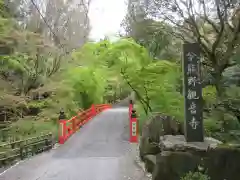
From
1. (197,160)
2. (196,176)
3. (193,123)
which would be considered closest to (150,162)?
(193,123)

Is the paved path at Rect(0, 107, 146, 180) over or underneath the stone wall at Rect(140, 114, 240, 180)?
underneath

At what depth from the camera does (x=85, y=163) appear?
10.4 m

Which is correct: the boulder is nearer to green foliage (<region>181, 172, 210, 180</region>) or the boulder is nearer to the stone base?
the stone base

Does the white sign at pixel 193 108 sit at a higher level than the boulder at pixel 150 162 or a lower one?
higher

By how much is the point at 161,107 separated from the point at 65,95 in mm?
7365

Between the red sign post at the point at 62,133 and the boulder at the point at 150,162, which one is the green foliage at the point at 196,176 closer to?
the boulder at the point at 150,162

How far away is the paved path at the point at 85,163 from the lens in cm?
888

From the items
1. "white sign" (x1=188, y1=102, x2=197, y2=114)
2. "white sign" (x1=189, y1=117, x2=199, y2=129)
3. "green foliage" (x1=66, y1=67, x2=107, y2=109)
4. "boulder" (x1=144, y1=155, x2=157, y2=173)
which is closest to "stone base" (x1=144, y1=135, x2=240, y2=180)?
"white sign" (x1=189, y1=117, x2=199, y2=129)

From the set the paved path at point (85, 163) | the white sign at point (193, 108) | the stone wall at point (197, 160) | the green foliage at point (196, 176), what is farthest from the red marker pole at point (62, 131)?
the green foliage at point (196, 176)

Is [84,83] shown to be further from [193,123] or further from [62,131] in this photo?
[193,123]

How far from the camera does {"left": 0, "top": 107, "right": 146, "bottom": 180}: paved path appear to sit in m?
8.88

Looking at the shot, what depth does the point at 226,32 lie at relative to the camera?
42.5 ft

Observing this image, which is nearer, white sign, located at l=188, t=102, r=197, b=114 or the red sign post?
white sign, located at l=188, t=102, r=197, b=114

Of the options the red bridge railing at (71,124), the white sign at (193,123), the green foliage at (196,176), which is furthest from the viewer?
the red bridge railing at (71,124)
